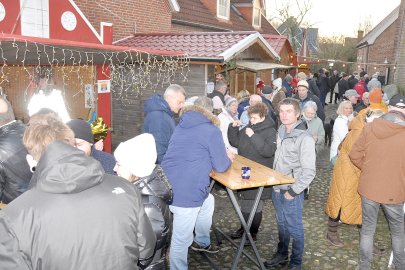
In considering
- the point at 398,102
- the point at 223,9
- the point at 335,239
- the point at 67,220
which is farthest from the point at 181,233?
the point at 223,9

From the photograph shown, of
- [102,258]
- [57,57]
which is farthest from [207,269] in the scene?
[57,57]

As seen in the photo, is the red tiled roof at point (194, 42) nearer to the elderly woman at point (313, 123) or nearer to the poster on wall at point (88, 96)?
the poster on wall at point (88, 96)

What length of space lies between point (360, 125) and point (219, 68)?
7203 mm

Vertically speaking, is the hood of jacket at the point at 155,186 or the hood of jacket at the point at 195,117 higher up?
the hood of jacket at the point at 195,117

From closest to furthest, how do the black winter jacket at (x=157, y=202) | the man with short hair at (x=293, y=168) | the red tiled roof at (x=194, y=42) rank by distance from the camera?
the black winter jacket at (x=157, y=202)
the man with short hair at (x=293, y=168)
the red tiled roof at (x=194, y=42)

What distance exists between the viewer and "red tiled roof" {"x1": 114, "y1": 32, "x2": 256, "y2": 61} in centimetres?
915

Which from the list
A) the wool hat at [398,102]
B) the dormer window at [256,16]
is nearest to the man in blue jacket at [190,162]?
the wool hat at [398,102]

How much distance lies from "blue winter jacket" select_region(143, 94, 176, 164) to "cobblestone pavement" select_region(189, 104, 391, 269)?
1.55m

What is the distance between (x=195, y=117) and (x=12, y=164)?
1.73 m

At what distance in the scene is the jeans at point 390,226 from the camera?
3902mm

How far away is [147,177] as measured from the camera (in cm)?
281

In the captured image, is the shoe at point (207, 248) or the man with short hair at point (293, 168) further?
the shoe at point (207, 248)

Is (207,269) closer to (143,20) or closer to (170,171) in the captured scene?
(170,171)

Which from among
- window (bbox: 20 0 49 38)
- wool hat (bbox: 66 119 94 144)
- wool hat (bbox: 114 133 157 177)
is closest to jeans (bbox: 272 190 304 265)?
wool hat (bbox: 114 133 157 177)
